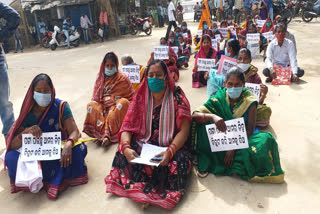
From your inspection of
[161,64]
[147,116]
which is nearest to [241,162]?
[147,116]

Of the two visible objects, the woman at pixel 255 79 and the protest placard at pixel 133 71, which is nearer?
the woman at pixel 255 79

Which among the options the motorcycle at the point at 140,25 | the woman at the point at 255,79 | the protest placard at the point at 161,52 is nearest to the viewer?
the woman at the point at 255,79

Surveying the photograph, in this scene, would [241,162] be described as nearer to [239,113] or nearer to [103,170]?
[239,113]

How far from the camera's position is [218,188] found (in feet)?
8.36

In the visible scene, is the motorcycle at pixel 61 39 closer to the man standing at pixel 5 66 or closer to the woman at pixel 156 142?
the man standing at pixel 5 66

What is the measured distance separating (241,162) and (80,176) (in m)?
1.69

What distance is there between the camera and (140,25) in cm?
1750

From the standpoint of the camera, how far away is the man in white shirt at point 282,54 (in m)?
5.37

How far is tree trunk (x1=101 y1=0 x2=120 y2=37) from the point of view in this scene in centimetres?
1662

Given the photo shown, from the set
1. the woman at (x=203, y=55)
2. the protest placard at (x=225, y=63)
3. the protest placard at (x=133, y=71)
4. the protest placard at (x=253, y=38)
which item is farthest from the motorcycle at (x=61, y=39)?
the protest placard at (x=225, y=63)

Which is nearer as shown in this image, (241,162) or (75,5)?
(241,162)

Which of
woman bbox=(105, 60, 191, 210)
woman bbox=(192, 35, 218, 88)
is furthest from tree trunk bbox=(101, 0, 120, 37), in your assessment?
woman bbox=(105, 60, 191, 210)

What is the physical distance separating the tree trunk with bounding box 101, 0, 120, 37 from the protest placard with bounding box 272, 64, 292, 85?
44.5 feet

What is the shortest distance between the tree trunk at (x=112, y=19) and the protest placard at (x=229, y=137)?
15.9m
